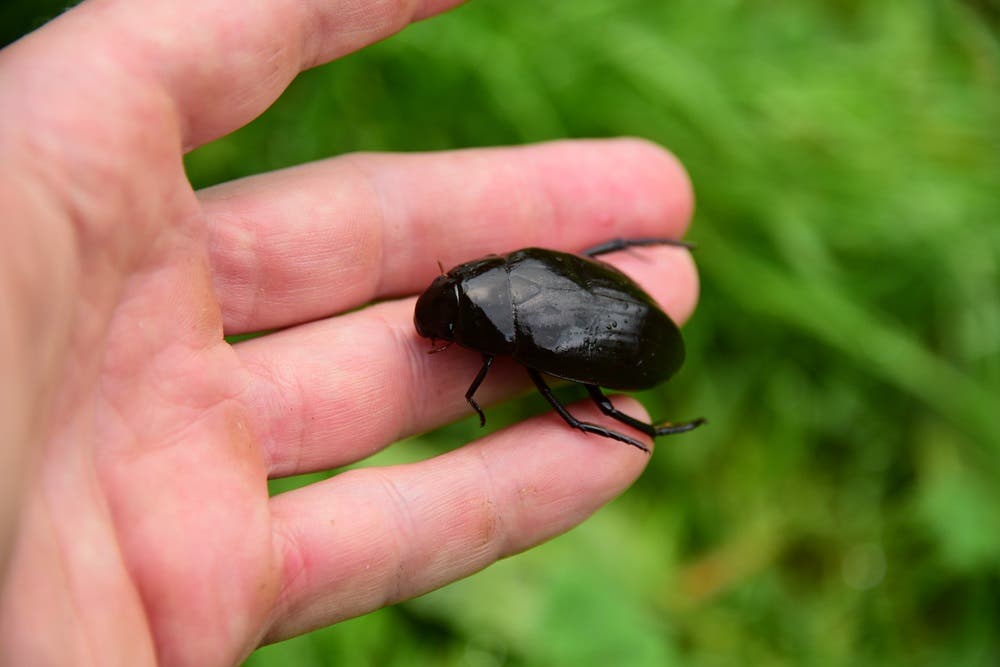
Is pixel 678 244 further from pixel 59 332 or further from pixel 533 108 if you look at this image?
→ pixel 59 332

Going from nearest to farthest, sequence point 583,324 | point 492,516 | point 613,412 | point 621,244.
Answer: point 492,516 → point 583,324 → point 613,412 → point 621,244

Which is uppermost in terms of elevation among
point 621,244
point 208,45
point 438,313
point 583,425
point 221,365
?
point 208,45

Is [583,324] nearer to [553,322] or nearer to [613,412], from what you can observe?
[553,322]

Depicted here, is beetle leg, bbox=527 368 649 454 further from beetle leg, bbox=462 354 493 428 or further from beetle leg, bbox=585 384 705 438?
beetle leg, bbox=462 354 493 428

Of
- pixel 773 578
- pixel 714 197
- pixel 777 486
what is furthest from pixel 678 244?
pixel 773 578

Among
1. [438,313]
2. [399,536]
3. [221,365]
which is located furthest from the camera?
[438,313]

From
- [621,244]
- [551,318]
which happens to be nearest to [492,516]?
[551,318]

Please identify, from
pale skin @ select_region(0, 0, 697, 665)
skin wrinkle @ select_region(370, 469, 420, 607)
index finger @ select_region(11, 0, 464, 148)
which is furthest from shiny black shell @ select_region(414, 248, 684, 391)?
index finger @ select_region(11, 0, 464, 148)
